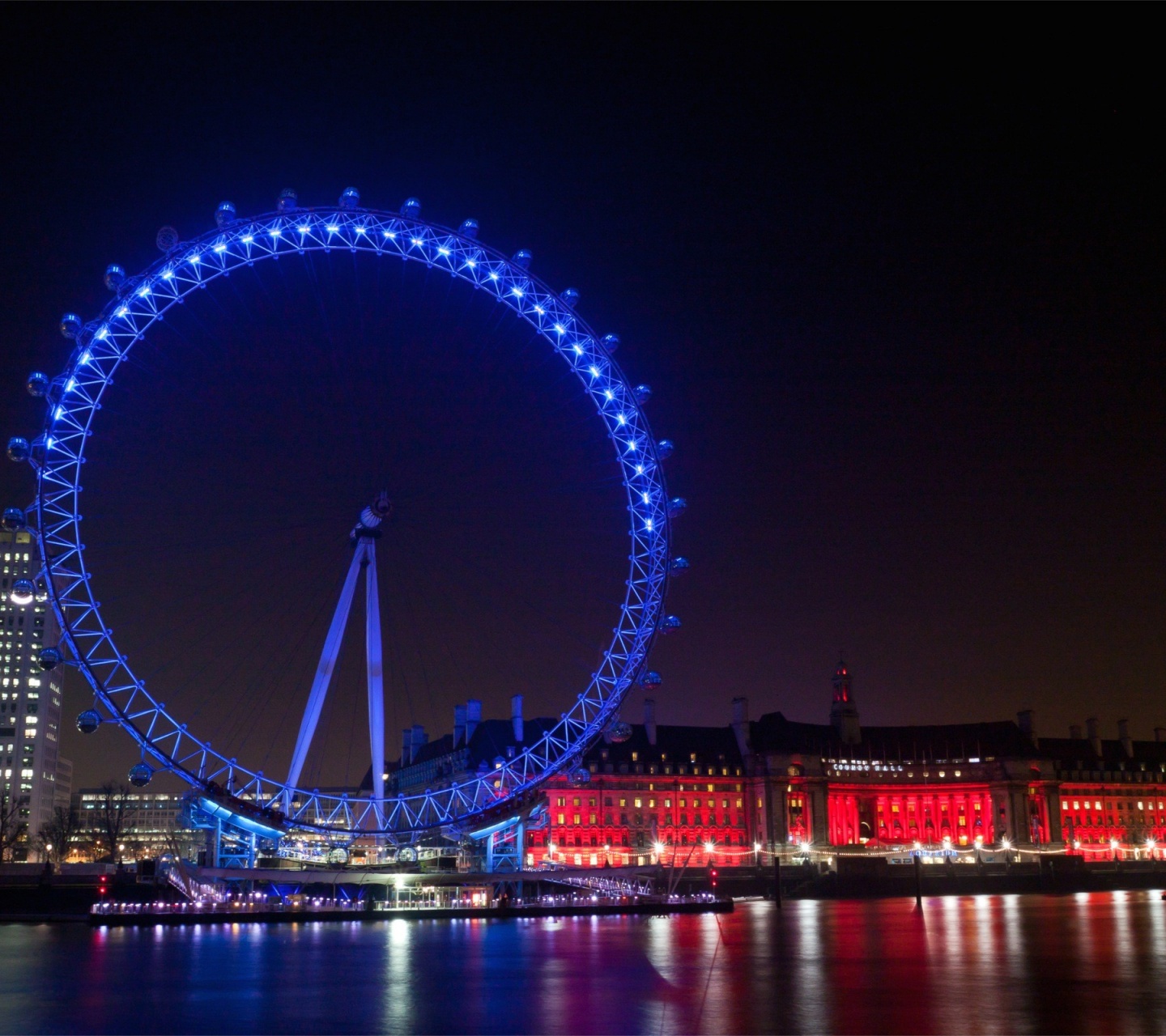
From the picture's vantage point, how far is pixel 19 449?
45.2 metres

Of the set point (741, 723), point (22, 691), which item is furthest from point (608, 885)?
point (22, 691)

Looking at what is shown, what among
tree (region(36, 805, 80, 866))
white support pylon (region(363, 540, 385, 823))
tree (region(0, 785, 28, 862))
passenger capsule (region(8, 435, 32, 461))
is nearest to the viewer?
passenger capsule (region(8, 435, 32, 461))

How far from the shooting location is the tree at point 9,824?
3969 inches

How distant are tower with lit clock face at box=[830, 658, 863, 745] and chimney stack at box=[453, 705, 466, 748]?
136ft

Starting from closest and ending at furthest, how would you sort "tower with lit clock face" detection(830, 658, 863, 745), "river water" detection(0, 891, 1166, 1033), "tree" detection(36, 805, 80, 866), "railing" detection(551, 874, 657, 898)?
"river water" detection(0, 891, 1166, 1033) < "railing" detection(551, 874, 657, 898) < "tree" detection(36, 805, 80, 866) < "tower with lit clock face" detection(830, 658, 863, 745)

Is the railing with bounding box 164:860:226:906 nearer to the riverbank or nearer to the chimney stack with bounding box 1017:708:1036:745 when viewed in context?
the riverbank

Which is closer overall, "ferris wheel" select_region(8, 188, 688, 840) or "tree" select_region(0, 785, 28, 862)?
"ferris wheel" select_region(8, 188, 688, 840)

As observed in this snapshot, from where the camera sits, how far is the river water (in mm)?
20953

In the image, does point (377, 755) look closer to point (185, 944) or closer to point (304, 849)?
point (304, 849)

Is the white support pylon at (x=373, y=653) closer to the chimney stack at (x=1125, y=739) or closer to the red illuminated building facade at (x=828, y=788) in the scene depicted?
the red illuminated building facade at (x=828, y=788)

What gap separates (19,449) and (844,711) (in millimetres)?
108657

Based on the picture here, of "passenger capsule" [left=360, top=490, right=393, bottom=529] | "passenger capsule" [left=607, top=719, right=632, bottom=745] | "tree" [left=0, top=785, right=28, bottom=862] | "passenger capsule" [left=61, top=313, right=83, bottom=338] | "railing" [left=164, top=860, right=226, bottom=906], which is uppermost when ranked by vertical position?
"passenger capsule" [left=61, top=313, right=83, bottom=338]

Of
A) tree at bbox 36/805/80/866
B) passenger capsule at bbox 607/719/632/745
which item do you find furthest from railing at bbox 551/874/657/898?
tree at bbox 36/805/80/866

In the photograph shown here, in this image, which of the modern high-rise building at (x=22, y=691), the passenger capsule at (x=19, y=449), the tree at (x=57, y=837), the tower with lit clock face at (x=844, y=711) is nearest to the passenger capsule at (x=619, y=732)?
the passenger capsule at (x=19, y=449)
